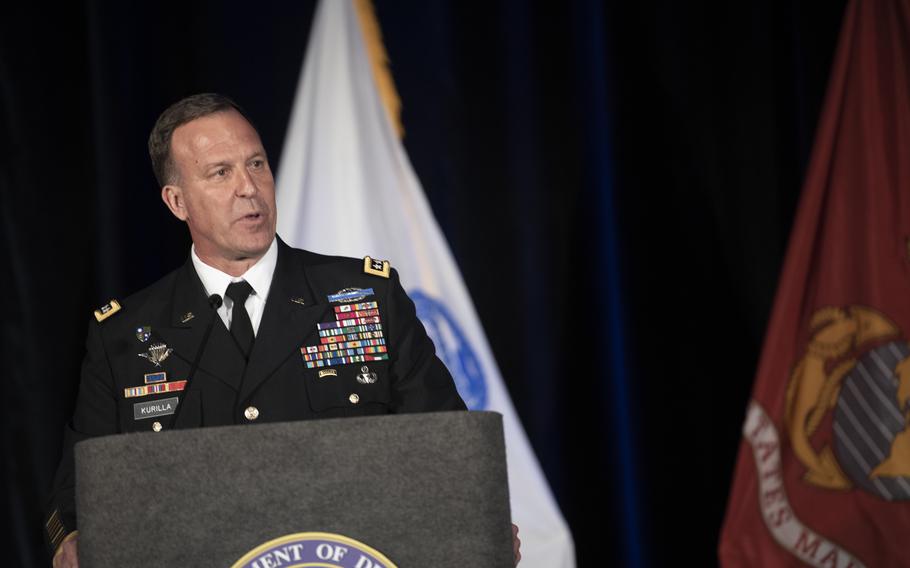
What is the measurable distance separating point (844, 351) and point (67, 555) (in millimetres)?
2205

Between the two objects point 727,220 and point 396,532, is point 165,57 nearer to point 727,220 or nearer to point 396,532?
point 727,220

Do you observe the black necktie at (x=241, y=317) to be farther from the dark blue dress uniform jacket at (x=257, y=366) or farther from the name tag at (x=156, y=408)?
the name tag at (x=156, y=408)

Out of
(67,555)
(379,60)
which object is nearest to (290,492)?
(67,555)

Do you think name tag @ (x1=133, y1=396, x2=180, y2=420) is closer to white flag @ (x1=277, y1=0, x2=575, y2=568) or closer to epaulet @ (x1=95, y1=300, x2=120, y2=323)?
epaulet @ (x1=95, y1=300, x2=120, y2=323)

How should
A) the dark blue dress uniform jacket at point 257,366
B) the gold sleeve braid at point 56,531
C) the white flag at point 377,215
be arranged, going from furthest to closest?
the white flag at point 377,215
the dark blue dress uniform jacket at point 257,366
the gold sleeve braid at point 56,531

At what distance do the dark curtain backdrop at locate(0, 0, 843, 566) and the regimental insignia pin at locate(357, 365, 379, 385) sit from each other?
134 cm

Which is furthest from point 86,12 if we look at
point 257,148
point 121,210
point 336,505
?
point 336,505

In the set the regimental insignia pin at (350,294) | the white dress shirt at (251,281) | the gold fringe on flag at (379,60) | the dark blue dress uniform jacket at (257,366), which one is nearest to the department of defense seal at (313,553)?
the dark blue dress uniform jacket at (257,366)

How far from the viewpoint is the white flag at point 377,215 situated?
292 centimetres

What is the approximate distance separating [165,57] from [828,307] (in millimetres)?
Result: 2134

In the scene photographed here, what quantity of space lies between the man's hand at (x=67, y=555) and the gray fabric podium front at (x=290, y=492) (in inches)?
14.2

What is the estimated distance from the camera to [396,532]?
1067 mm

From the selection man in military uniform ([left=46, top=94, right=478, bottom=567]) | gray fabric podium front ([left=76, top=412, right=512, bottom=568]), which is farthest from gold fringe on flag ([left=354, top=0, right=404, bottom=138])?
gray fabric podium front ([left=76, top=412, right=512, bottom=568])

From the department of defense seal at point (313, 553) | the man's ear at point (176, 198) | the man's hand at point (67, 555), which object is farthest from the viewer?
the man's ear at point (176, 198)
